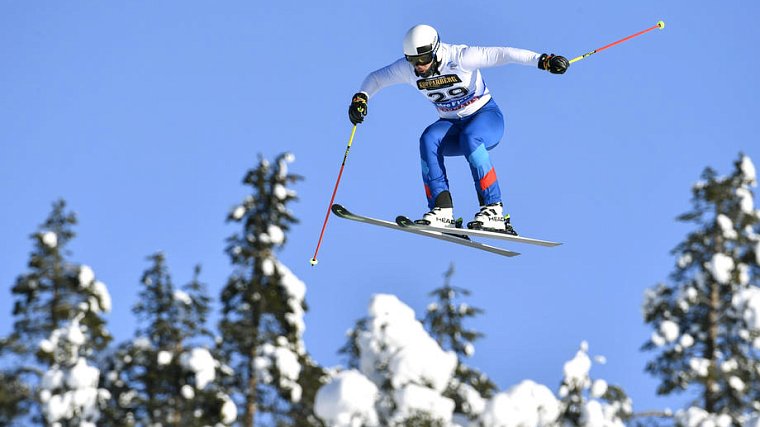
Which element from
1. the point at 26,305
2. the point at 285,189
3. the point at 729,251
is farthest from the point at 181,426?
the point at 729,251

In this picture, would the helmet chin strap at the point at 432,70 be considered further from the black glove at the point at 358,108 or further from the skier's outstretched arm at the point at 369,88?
the black glove at the point at 358,108

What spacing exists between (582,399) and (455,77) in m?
4.12

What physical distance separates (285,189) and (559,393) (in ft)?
20.0

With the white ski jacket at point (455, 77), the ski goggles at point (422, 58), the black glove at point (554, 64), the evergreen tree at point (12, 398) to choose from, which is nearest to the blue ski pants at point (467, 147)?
the white ski jacket at point (455, 77)

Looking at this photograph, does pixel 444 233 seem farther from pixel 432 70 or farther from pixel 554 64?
pixel 554 64

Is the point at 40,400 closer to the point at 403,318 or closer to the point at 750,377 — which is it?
the point at 403,318

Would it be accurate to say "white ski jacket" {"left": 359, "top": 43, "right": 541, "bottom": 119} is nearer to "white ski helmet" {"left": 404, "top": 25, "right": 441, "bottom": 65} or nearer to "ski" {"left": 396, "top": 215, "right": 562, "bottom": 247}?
"white ski helmet" {"left": 404, "top": 25, "right": 441, "bottom": 65}

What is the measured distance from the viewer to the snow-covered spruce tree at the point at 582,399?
18.5 m

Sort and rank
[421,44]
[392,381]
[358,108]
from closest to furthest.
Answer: [392,381], [421,44], [358,108]

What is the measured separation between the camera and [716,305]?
72.6 ft

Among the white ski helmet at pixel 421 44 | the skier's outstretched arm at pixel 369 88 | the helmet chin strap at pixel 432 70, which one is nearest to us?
the white ski helmet at pixel 421 44

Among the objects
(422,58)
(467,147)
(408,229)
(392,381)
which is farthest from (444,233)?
(392,381)

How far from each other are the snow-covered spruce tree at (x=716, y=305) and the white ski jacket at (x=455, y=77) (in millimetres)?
5237

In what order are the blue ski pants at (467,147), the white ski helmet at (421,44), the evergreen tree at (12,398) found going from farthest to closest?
the evergreen tree at (12,398), the blue ski pants at (467,147), the white ski helmet at (421,44)
